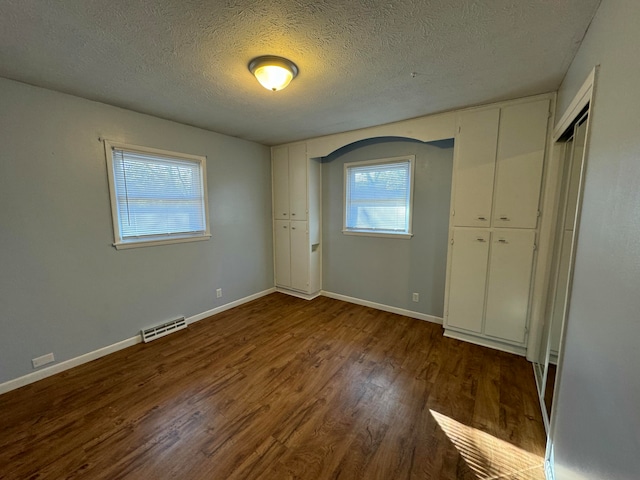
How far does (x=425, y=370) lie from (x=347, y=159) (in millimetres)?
2857

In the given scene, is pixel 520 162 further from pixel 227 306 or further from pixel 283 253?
pixel 227 306

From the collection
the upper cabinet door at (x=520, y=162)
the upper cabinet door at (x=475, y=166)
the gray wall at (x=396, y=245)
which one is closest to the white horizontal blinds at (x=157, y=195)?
the gray wall at (x=396, y=245)

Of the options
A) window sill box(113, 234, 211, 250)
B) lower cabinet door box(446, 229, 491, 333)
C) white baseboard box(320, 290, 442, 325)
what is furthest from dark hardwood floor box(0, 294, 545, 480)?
window sill box(113, 234, 211, 250)

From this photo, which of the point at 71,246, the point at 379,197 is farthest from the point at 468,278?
the point at 71,246

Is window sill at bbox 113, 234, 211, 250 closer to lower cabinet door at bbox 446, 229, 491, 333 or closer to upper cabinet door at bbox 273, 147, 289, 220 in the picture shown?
upper cabinet door at bbox 273, 147, 289, 220

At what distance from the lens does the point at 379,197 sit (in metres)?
3.59

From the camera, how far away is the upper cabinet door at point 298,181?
3.91 m

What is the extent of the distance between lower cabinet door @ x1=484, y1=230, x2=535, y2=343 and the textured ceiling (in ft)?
4.34

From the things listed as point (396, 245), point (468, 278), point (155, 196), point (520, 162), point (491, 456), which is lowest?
point (491, 456)

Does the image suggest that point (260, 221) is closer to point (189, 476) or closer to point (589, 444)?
point (189, 476)

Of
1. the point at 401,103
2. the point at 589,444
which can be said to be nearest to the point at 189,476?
the point at 589,444

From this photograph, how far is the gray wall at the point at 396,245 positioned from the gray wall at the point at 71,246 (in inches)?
73.6

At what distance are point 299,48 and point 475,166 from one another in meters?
2.02

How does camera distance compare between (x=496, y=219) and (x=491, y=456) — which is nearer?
(x=491, y=456)
